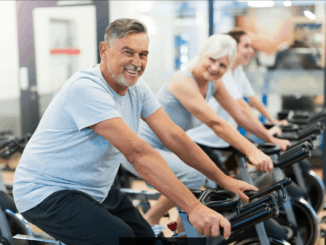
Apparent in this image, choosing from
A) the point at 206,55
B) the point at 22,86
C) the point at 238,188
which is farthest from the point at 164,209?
the point at 22,86

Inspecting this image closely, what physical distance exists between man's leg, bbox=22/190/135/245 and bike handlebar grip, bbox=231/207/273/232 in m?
0.44

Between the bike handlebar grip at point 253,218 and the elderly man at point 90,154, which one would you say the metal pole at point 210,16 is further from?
the bike handlebar grip at point 253,218

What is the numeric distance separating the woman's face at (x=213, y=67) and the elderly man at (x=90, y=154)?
698 mm

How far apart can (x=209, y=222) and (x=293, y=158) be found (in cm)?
96

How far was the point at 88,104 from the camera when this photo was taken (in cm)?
127

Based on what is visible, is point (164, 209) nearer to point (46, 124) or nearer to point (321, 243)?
point (46, 124)

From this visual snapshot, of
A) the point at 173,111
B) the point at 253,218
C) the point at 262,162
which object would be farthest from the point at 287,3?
the point at 253,218

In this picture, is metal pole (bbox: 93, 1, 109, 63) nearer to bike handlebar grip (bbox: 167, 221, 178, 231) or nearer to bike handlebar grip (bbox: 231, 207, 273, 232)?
bike handlebar grip (bbox: 167, 221, 178, 231)

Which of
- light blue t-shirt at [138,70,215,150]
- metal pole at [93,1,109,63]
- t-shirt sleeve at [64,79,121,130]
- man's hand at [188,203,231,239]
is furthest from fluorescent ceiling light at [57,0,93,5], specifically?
man's hand at [188,203,231,239]

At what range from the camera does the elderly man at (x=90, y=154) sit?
125cm

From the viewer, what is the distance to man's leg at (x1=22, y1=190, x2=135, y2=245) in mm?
1314

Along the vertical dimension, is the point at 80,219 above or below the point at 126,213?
above

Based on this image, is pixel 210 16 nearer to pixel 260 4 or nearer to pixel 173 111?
pixel 260 4

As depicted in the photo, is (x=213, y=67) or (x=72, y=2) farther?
(x=72, y=2)
